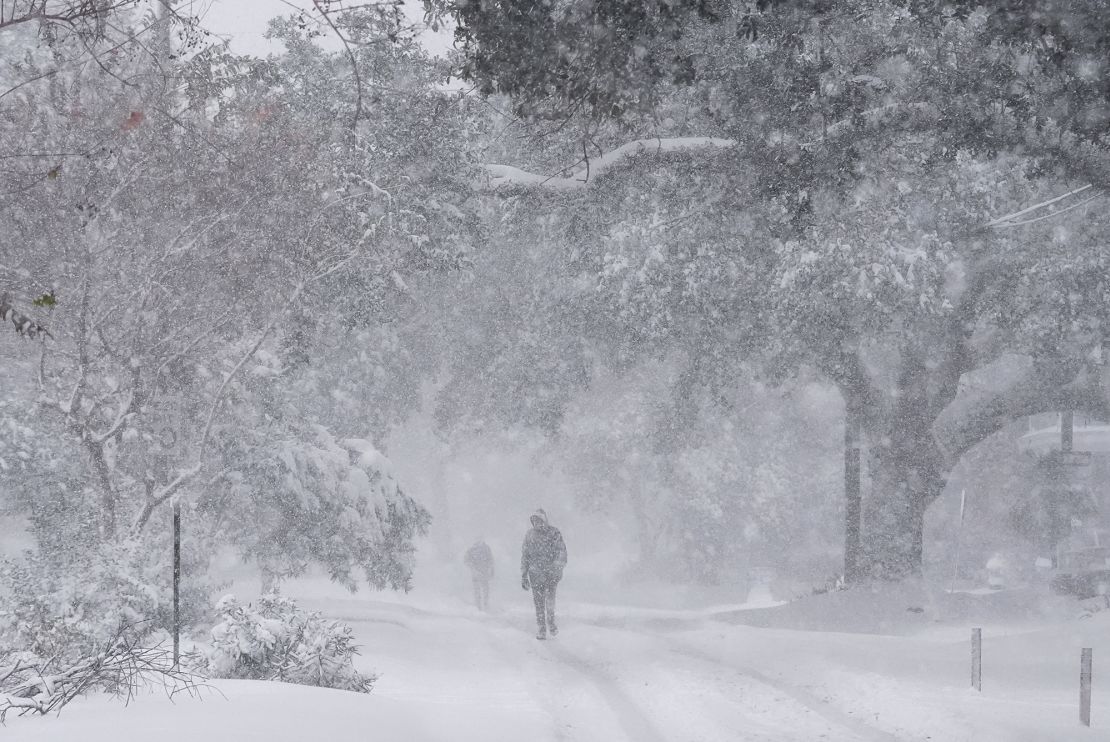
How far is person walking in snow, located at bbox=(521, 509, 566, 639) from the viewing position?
560 inches

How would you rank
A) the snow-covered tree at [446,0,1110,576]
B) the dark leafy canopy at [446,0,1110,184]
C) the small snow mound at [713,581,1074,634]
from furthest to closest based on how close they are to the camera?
1. the small snow mound at [713,581,1074,634]
2. the snow-covered tree at [446,0,1110,576]
3. the dark leafy canopy at [446,0,1110,184]

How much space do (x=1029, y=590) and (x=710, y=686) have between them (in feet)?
36.8

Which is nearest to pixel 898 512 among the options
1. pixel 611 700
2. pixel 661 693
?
pixel 661 693

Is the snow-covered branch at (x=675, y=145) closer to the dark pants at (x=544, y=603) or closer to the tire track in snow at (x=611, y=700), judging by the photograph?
the tire track in snow at (x=611, y=700)

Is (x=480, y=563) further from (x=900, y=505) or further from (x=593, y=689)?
(x=593, y=689)

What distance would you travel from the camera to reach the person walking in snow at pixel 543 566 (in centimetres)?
1422

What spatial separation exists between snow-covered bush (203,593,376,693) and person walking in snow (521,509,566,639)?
633 cm

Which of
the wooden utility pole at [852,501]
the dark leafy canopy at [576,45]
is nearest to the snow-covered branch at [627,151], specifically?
the dark leafy canopy at [576,45]

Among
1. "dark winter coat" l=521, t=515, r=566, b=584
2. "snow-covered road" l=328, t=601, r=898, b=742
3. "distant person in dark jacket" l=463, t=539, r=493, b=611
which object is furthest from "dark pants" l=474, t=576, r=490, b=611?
"dark winter coat" l=521, t=515, r=566, b=584

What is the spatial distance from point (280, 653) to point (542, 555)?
671 cm

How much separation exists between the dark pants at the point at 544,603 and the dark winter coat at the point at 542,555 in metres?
0.06

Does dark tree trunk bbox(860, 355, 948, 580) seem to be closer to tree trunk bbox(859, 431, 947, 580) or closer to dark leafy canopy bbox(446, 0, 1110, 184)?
tree trunk bbox(859, 431, 947, 580)

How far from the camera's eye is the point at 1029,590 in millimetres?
18953

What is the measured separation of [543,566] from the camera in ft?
46.5
